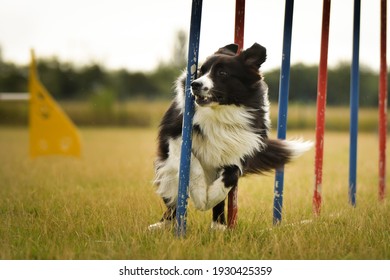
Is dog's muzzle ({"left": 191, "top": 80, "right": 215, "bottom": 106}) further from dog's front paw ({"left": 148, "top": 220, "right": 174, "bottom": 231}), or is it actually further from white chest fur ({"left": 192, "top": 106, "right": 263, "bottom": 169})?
dog's front paw ({"left": 148, "top": 220, "right": 174, "bottom": 231})

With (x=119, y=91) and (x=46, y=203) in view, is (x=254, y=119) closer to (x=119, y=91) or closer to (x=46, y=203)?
(x=46, y=203)

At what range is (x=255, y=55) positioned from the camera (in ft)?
12.7

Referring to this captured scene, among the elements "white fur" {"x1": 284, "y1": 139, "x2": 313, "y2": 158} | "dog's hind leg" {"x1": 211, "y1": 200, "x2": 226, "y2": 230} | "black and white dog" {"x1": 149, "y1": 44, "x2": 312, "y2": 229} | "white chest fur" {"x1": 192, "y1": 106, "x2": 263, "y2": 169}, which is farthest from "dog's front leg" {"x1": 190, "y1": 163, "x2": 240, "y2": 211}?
"white fur" {"x1": 284, "y1": 139, "x2": 313, "y2": 158}

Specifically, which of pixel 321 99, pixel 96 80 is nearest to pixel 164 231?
pixel 321 99

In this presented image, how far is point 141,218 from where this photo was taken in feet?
14.1

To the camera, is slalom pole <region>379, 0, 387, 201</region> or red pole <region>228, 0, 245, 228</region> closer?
red pole <region>228, 0, 245, 228</region>

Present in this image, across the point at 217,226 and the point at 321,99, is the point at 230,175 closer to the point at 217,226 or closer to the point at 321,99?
the point at 217,226

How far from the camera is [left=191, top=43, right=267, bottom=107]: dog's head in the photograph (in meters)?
3.64

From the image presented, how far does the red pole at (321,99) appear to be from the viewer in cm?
457

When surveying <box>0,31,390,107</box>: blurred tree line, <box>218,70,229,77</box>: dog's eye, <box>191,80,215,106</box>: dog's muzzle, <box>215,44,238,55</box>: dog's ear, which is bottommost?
<box>191,80,215,106</box>: dog's muzzle

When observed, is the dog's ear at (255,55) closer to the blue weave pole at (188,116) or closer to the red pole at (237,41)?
the red pole at (237,41)

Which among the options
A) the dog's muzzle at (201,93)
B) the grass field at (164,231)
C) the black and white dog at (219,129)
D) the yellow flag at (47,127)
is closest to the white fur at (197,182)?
the black and white dog at (219,129)

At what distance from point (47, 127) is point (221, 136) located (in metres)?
6.88

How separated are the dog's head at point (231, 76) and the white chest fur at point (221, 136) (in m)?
0.11
